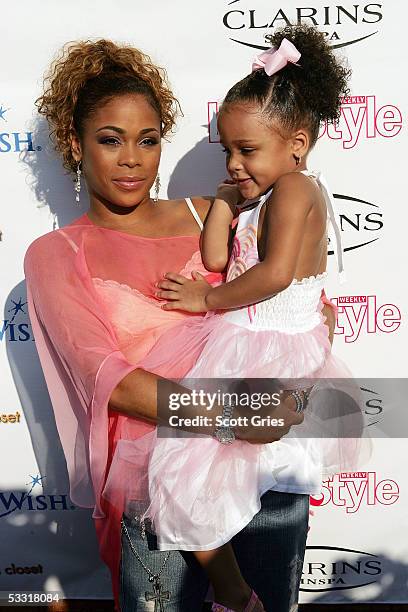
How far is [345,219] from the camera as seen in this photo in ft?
8.62

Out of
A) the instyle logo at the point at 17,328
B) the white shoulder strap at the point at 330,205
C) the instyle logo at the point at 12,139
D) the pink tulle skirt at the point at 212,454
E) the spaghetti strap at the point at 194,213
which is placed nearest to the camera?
the pink tulle skirt at the point at 212,454

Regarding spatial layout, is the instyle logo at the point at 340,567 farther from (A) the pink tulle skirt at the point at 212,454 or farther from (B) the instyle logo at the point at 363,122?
(B) the instyle logo at the point at 363,122

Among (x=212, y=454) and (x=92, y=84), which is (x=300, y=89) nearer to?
(x=92, y=84)

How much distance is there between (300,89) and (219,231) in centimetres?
46

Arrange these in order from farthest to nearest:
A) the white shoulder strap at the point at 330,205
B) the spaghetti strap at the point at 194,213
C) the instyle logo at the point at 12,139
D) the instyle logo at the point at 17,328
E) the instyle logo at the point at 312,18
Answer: the instyle logo at the point at 17,328, the instyle logo at the point at 12,139, the instyle logo at the point at 312,18, the spaghetti strap at the point at 194,213, the white shoulder strap at the point at 330,205

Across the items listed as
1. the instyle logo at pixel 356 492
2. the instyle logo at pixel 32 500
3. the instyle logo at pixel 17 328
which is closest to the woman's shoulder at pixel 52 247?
the instyle logo at pixel 17 328

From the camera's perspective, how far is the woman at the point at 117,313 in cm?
184

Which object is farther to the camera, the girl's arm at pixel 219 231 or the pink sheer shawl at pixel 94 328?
the girl's arm at pixel 219 231

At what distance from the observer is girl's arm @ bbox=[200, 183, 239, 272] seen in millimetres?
2066

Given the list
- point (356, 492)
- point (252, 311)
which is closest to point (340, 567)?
point (356, 492)

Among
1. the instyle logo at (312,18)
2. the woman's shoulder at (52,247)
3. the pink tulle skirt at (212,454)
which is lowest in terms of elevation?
the pink tulle skirt at (212,454)

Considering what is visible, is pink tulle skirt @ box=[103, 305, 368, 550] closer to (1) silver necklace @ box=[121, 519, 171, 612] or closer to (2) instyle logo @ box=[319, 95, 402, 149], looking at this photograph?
(1) silver necklace @ box=[121, 519, 171, 612]

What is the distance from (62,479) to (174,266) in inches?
46.5

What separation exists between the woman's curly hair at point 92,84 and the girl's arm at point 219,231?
333 millimetres
